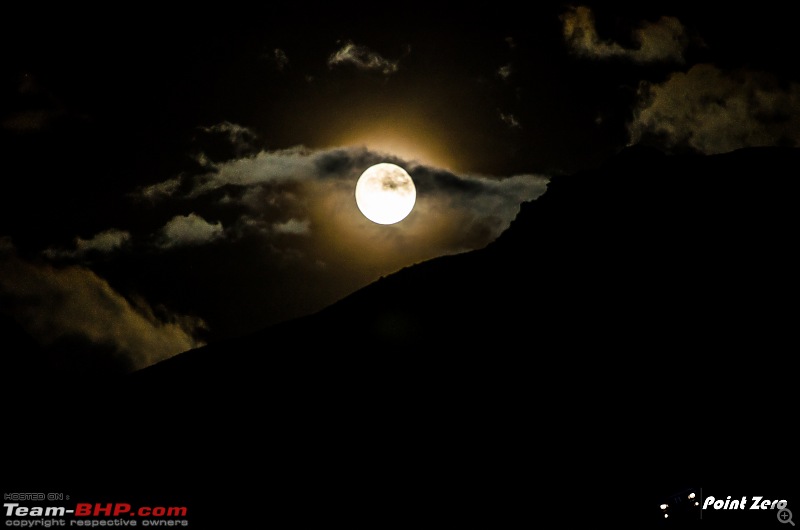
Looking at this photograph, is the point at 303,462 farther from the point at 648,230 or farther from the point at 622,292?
the point at 648,230

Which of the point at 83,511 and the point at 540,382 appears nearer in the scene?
the point at 83,511

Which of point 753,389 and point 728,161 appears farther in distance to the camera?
point 728,161

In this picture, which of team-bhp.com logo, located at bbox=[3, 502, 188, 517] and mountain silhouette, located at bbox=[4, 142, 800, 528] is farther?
mountain silhouette, located at bbox=[4, 142, 800, 528]

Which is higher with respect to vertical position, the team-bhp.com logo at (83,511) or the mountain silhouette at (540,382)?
the mountain silhouette at (540,382)

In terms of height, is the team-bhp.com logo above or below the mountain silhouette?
below

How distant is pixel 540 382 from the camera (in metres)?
45.1

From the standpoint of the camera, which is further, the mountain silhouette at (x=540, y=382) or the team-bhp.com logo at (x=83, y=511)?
the mountain silhouette at (x=540, y=382)

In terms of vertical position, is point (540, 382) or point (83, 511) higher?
point (540, 382)

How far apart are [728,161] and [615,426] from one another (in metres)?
32.1

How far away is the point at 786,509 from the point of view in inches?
981

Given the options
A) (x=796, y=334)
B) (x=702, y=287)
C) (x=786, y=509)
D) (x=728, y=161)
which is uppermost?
(x=728, y=161)

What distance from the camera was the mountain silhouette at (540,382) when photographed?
3706 cm

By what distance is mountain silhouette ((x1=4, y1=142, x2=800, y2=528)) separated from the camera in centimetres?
3706

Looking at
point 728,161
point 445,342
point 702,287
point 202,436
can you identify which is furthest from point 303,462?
point 728,161
